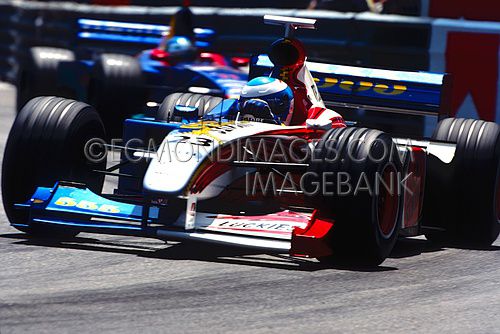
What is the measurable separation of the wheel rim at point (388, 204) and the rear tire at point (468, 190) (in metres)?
1.13

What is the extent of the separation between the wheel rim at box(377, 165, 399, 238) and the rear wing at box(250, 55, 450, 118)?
214 centimetres

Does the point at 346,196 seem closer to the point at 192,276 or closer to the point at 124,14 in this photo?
the point at 192,276

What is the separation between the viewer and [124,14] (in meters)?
19.1

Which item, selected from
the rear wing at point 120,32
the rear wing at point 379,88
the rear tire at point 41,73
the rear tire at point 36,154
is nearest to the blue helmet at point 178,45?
the rear tire at point 41,73

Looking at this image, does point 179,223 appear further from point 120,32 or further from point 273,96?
point 120,32

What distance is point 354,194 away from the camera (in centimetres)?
680

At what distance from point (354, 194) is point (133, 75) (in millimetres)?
8115

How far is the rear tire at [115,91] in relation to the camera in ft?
46.9

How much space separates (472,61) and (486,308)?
7.18m

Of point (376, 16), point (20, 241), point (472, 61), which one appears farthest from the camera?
point (376, 16)

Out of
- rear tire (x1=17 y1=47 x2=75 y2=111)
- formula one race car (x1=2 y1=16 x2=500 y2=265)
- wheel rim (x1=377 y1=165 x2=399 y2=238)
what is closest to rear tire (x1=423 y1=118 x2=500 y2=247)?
formula one race car (x1=2 y1=16 x2=500 y2=265)

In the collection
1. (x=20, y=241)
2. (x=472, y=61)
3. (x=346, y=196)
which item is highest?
(x=472, y=61)

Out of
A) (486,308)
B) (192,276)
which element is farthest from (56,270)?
(486,308)

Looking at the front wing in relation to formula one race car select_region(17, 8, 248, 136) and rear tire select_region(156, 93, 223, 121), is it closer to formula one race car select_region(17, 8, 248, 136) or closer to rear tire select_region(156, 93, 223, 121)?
rear tire select_region(156, 93, 223, 121)
